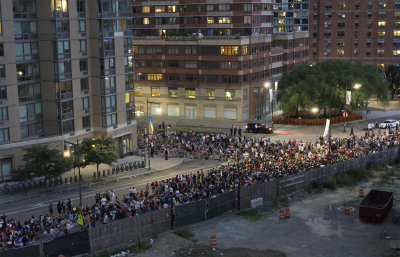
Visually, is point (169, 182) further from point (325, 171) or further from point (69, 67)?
point (69, 67)

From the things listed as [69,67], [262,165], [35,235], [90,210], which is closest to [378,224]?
[262,165]

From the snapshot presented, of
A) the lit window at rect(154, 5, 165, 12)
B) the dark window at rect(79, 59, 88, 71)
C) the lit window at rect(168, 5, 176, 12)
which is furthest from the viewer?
the lit window at rect(154, 5, 165, 12)

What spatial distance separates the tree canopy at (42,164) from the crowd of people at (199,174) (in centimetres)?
721

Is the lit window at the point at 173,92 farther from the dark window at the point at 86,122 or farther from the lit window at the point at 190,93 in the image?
the dark window at the point at 86,122

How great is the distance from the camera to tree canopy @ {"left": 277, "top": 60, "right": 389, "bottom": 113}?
9450 cm

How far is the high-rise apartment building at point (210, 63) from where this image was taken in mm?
98562

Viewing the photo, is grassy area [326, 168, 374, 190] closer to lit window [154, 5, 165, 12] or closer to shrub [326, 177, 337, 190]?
shrub [326, 177, 337, 190]

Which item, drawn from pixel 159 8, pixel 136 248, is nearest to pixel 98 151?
pixel 136 248

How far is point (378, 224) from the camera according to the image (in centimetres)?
4800

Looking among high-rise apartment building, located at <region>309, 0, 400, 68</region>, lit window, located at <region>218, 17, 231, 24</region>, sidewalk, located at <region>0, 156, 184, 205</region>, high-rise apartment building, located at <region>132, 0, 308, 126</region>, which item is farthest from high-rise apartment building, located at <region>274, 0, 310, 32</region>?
sidewalk, located at <region>0, 156, 184, 205</region>

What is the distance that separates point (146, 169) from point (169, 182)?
47.1ft

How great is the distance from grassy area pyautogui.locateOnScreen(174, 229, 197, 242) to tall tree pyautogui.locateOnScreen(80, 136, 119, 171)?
20.6 meters

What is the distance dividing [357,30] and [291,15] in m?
27.9

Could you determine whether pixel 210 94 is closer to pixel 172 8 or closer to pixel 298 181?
pixel 172 8
